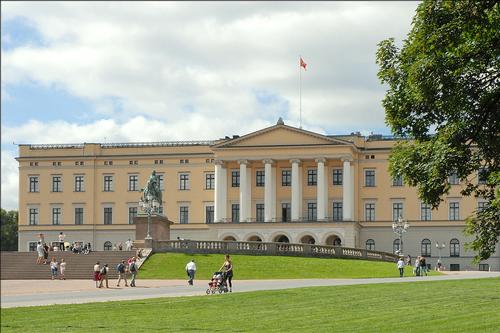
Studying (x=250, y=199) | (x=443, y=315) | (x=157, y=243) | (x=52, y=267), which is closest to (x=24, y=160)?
(x=250, y=199)

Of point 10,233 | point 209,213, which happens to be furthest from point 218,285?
point 10,233

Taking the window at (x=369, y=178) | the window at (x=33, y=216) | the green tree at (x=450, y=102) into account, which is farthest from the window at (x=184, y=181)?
the green tree at (x=450, y=102)

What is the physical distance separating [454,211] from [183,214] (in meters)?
32.2

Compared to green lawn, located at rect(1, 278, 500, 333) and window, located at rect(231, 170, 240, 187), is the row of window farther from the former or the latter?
green lawn, located at rect(1, 278, 500, 333)

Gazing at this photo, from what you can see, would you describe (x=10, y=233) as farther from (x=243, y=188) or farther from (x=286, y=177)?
(x=286, y=177)

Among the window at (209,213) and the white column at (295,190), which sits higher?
the white column at (295,190)

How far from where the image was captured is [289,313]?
29234mm

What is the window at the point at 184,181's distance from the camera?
378 feet

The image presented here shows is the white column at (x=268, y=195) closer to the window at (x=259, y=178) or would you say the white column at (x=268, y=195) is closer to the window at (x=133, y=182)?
the window at (x=259, y=178)

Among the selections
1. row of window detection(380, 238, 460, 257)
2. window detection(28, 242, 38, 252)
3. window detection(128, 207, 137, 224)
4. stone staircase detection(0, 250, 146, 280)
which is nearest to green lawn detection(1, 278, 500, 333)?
stone staircase detection(0, 250, 146, 280)

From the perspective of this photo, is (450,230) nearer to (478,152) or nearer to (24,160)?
(24,160)

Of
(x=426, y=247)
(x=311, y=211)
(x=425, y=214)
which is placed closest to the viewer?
(x=426, y=247)

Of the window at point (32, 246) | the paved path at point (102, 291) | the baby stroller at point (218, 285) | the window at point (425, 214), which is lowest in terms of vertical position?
the window at point (32, 246)

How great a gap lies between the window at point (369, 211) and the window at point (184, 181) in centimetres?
2184
